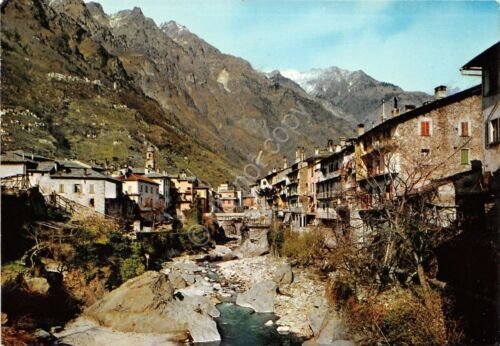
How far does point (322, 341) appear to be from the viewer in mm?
26062

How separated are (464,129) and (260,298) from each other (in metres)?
20.9

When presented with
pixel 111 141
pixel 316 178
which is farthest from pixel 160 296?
pixel 111 141

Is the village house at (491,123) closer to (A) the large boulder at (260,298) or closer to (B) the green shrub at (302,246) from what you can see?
(A) the large boulder at (260,298)

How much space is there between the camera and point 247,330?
30.7 metres

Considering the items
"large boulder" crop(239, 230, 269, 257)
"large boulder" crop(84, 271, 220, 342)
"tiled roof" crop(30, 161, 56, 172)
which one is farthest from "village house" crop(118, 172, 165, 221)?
"large boulder" crop(84, 271, 220, 342)

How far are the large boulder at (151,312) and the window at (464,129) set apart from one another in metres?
23.5

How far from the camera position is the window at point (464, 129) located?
34.2 meters

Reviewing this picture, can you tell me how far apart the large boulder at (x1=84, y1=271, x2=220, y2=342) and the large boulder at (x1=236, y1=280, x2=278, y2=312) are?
3816mm

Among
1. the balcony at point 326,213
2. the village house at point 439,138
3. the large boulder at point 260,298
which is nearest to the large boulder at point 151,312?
the large boulder at point 260,298

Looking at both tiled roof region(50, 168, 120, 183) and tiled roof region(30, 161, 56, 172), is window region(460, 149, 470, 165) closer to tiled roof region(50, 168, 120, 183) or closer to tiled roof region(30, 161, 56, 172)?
tiled roof region(50, 168, 120, 183)

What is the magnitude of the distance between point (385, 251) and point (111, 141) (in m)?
114

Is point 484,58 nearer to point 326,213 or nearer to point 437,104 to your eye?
point 437,104

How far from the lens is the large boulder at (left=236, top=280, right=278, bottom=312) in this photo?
116 feet

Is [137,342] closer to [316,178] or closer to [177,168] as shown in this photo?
[316,178]
